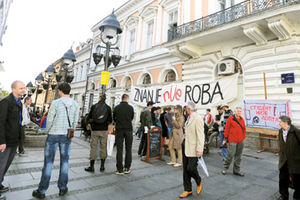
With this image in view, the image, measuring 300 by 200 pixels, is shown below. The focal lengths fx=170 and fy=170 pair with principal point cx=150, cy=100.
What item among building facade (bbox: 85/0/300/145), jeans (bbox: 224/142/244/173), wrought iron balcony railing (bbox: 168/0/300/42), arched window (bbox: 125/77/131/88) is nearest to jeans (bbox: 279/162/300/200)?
jeans (bbox: 224/142/244/173)

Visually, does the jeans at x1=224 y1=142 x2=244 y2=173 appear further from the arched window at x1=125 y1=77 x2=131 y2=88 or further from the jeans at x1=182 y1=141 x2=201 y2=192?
the arched window at x1=125 y1=77 x2=131 y2=88

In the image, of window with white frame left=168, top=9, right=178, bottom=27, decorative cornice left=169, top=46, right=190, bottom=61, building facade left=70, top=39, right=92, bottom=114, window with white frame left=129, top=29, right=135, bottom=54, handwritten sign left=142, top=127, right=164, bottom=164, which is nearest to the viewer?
handwritten sign left=142, top=127, right=164, bottom=164

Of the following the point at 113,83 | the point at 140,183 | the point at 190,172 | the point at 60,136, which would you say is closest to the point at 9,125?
the point at 60,136

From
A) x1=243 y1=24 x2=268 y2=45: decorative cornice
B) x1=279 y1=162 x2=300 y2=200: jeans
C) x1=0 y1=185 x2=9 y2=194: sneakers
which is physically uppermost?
x1=243 y1=24 x2=268 y2=45: decorative cornice

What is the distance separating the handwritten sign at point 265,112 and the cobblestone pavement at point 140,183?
2.63 metres

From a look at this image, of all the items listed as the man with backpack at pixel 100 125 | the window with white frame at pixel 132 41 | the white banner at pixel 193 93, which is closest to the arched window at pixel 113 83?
the window with white frame at pixel 132 41

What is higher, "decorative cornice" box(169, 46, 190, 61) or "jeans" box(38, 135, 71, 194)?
"decorative cornice" box(169, 46, 190, 61)

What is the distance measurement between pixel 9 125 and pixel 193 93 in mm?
9110

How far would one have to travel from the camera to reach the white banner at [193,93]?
9.01 meters

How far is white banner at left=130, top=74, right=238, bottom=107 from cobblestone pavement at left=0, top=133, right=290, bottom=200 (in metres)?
4.49

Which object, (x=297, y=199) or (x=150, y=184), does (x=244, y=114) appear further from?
(x=150, y=184)

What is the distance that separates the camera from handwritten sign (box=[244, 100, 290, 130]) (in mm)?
7207

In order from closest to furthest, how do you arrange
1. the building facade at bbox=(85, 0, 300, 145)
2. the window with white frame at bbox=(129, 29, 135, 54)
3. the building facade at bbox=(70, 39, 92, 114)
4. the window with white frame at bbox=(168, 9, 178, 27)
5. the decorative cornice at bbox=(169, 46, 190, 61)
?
the building facade at bbox=(85, 0, 300, 145) < the decorative cornice at bbox=(169, 46, 190, 61) < the window with white frame at bbox=(168, 9, 178, 27) < the window with white frame at bbox=(129, 29, 135, 54) < the building facade at bbox=(70, 39, 92, 114)

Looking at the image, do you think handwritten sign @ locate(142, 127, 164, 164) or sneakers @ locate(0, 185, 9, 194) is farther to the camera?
handwritten sign @ locate(142, 127, 164, 164)
